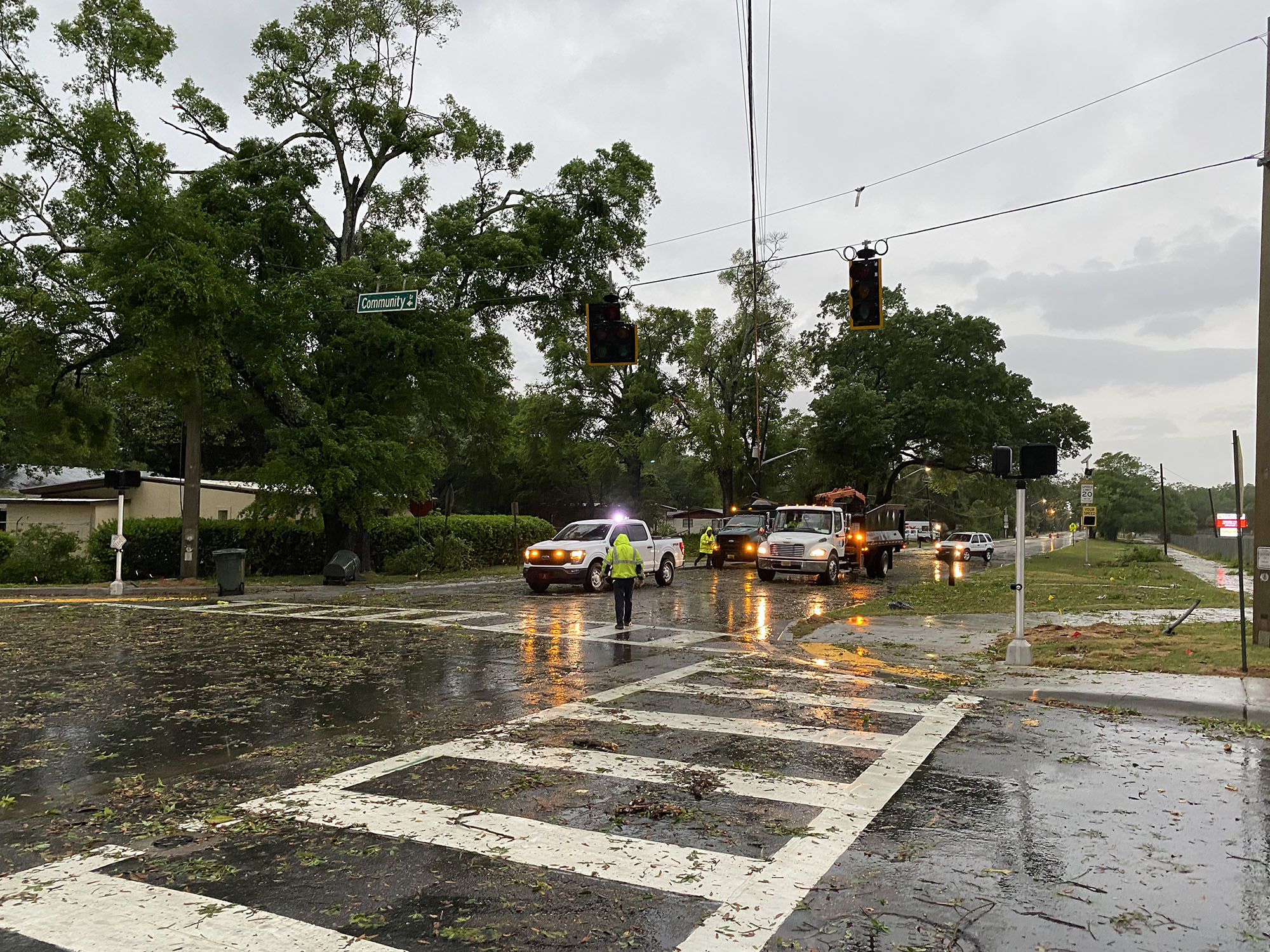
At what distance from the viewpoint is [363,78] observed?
26.9 metres

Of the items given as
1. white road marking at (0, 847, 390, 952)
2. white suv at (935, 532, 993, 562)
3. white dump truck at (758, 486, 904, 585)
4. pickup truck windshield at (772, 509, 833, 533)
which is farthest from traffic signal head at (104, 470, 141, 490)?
white suv at (935, 532, 993, 562)

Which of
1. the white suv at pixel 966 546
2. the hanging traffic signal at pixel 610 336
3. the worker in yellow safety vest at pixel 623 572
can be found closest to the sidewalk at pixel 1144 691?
the worker in yellow safety vest at pixel 623 572

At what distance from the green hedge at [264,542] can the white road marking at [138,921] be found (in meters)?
22.3

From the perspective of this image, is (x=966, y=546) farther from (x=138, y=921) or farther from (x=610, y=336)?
(x=138, y=921)

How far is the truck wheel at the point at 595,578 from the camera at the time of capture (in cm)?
2245

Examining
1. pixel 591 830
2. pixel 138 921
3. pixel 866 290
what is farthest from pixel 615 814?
pixel 866 290

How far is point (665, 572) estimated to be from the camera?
2594cm

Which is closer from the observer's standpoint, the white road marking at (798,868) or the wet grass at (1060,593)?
the white road marking at (798,868)

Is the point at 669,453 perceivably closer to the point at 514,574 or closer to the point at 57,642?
the point at 514,574

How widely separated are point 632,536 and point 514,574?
288 inches

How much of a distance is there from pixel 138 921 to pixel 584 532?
19.7 metres

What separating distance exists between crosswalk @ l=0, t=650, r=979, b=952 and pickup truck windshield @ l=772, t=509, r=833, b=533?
17790mm

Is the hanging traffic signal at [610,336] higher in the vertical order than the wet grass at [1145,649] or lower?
higher

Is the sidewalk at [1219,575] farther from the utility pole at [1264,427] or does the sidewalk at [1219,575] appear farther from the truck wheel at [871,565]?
the truck wheel at [871,565]
